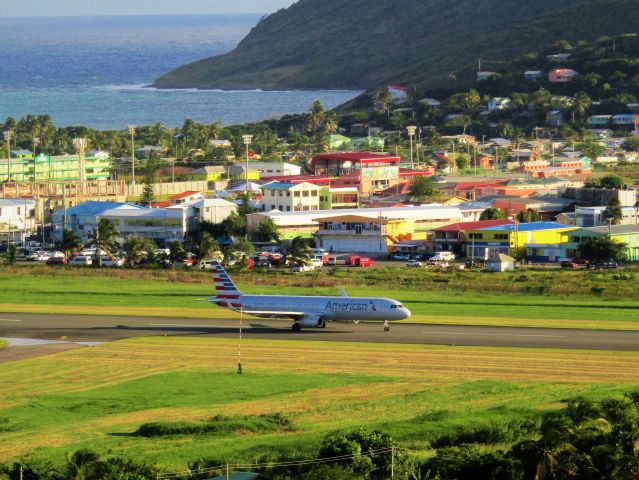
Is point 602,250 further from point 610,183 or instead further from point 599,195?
point 610,183

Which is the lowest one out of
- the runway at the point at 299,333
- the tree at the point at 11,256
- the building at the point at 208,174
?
the runway at the point at 299,333

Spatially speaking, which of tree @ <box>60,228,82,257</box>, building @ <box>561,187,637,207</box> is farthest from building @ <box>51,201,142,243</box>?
building @ <box>561,187,637,207</box>

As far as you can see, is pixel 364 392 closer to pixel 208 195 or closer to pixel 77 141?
pixel 208 195

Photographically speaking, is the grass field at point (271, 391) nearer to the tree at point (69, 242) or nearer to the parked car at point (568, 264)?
the parked car at point (568, 264)

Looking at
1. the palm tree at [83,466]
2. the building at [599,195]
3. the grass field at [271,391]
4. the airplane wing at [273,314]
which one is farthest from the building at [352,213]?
the palm tree at [83,466]

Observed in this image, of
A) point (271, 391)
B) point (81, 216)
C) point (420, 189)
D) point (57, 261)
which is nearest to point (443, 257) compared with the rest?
point (57, 261)
